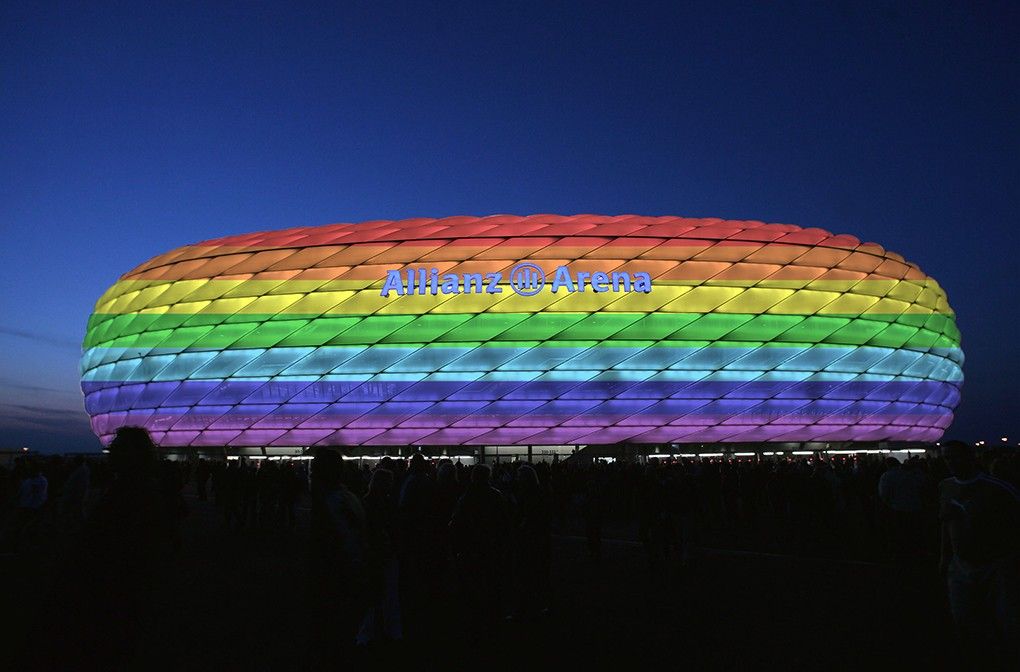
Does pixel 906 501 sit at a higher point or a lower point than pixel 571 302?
lower

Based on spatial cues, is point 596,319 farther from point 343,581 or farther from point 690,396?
point 343,581

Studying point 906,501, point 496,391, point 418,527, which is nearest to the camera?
point 418,527

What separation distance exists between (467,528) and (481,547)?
206 mm

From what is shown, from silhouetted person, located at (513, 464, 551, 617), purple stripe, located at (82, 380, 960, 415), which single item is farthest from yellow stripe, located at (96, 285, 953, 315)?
silhouetted person, located at (513, 464, 551, 617)

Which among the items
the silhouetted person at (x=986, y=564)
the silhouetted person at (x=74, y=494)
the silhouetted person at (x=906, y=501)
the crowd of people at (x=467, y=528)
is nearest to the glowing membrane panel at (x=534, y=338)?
the crowd of people at (x=467, y=528)

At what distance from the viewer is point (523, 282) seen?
30016 mm

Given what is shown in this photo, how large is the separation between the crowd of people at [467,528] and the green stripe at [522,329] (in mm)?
13567

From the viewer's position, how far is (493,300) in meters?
30.0

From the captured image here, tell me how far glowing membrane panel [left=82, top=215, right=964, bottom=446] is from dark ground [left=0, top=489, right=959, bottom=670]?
19.8m

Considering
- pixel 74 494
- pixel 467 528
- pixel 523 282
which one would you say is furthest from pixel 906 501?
pixel 523 282

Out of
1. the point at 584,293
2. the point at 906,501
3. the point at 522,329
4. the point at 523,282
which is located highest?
the point at 523,282

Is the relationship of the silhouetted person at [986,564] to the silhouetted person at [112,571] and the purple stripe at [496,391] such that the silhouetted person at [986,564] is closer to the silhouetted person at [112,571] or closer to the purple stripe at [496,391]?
the silhouetted person at [112,571]

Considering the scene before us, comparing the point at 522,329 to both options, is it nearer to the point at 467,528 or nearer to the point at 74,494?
the point at 74,494

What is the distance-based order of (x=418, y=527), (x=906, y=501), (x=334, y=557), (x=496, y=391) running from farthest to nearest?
(x=496, y=391)
(x=906, y=501)
(x=418, y=527)
(x=334, y=557)
